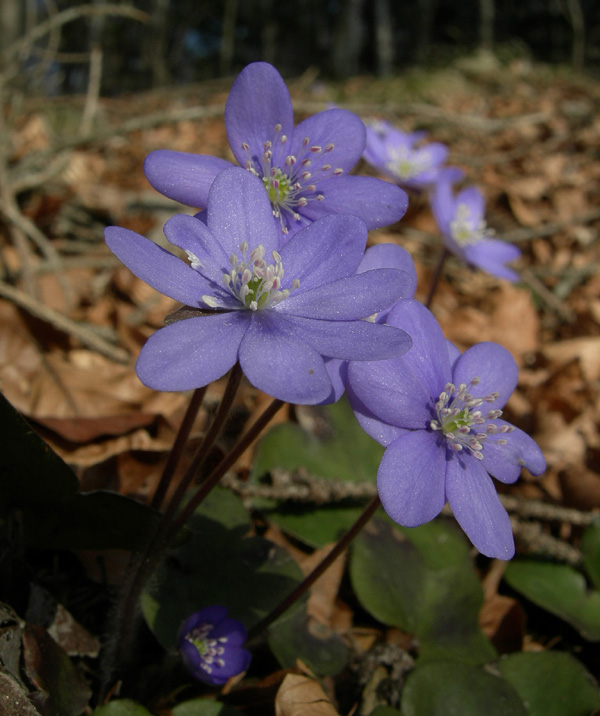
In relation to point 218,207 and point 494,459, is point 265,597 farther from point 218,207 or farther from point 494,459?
point 218,207

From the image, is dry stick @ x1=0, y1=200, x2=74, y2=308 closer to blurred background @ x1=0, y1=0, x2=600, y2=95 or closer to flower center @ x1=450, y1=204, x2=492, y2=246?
flower center @ x1=450, y1=204, x2=492, y2=246

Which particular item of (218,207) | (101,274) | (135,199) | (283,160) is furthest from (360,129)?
(135,199)

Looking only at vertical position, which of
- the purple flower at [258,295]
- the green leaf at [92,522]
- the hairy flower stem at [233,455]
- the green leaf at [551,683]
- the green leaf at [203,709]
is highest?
the purple flower at [258,295]

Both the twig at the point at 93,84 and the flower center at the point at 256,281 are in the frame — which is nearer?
the flower center at the point at 256,281

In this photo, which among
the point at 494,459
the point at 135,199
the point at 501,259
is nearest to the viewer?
the point at 494,459

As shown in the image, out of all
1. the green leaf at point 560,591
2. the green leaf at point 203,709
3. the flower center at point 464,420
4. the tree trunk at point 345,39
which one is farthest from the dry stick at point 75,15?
the tree trunk at point 345,39

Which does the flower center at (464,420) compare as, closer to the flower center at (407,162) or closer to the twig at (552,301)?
the flower center at (407,162)
